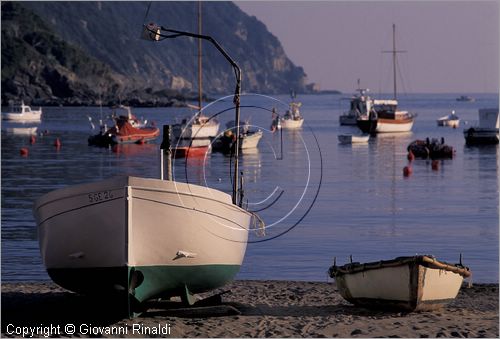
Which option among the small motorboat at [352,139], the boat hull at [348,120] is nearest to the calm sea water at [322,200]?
the small motorboat at [352,139]

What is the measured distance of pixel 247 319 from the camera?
53.5ft

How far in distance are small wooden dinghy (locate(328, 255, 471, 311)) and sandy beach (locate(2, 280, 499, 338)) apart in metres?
0.18

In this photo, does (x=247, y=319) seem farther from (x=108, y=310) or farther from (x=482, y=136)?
(x=482, y=136)

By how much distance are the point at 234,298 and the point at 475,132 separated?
64.5m

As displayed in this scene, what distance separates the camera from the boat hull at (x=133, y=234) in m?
15.5

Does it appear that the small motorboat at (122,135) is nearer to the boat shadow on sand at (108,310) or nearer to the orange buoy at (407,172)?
the orange buoy at (407,172)

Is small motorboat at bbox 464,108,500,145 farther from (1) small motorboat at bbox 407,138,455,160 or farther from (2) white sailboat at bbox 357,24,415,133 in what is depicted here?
(2) white sailboat at bbox 357,24,415,133

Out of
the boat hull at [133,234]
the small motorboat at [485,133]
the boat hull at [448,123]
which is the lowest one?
the boat hull at [133,234]

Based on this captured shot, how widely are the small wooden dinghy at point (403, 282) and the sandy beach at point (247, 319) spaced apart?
7.0 inches

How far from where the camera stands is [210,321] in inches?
638

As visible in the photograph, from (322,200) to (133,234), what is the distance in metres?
24.3

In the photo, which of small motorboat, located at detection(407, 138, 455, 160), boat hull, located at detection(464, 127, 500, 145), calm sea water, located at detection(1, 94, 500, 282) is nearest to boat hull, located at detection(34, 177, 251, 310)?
calm sea water, located at detection(1, 94, 500, 282)

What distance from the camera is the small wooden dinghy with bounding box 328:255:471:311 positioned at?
53.4 feet

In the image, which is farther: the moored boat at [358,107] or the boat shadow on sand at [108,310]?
the moored boat at [358,107]
